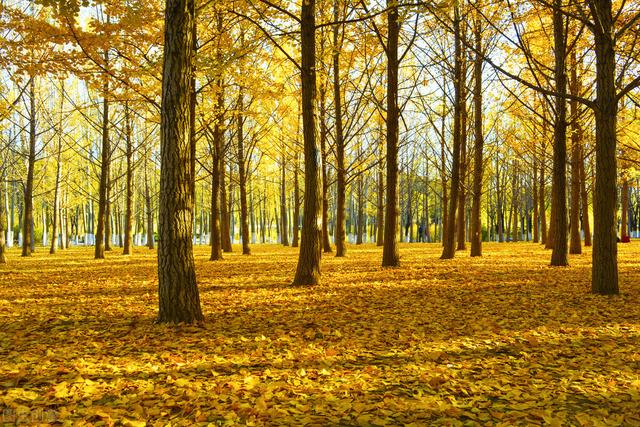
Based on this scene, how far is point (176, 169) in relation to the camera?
206 inches

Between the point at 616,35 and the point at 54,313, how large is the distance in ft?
32.9

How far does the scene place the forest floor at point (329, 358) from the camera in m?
3.02

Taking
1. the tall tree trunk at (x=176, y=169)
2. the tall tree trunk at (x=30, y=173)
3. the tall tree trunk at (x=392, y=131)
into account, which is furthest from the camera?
the tall tree trunk at (x=30, y=173)

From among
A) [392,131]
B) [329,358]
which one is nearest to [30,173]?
[392,131]

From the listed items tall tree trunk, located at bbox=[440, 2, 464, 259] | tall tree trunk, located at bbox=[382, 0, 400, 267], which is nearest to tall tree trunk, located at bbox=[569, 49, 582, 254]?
tall tree trunk, located at bbox=[440, 2, 464, 259]

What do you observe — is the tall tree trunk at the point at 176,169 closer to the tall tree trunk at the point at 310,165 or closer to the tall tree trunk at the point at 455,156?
the tall tree trunk at the point at 310,165

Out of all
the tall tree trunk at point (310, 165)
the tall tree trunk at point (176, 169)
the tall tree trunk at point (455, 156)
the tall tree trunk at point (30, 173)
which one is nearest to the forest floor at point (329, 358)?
the tall tree trunk at point (176, 169)

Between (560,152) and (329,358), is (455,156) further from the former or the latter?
(329,358)

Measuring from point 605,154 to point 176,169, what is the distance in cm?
704

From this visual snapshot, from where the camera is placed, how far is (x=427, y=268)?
11750mm

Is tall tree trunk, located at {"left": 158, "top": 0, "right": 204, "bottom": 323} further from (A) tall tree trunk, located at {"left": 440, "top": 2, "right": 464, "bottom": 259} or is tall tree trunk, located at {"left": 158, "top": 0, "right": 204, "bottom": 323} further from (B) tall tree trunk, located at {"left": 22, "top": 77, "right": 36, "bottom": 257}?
(B) tall tree trunk, located at {"left": 22, "top": 77, "right": 36, "bottom": 257}

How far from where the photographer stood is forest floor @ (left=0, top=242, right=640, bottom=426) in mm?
3018

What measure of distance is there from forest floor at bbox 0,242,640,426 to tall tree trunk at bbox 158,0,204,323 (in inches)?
17.8

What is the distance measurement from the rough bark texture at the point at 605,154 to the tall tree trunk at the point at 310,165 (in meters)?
4.99
